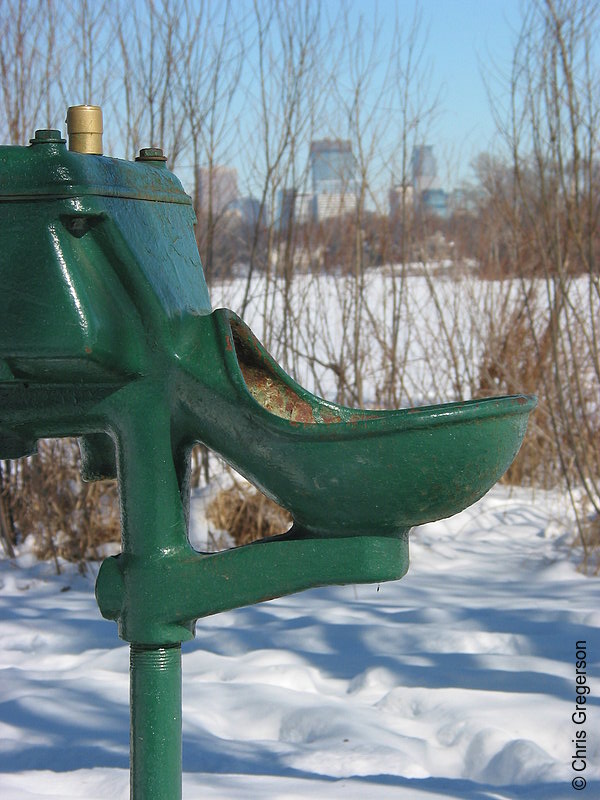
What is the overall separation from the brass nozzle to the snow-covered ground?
1.46m

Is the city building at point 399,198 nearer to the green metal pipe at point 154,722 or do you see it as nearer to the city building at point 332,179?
the city building at point 332,179

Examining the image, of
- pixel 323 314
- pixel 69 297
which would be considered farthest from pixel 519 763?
pixel 323 314

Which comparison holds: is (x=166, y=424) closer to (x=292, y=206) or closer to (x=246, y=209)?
(x=292, y=206)

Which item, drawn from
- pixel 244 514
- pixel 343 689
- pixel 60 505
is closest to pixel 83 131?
pixel 343 689

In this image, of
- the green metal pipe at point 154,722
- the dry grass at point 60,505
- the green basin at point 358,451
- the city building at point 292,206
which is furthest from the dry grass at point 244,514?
the green basin at point 358,451

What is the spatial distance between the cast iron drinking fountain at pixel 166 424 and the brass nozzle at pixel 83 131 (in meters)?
0.09

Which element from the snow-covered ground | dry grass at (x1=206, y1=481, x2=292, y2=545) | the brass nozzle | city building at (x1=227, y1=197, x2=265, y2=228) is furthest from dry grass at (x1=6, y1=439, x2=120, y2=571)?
the brass nozzle

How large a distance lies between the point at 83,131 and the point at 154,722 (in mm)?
714

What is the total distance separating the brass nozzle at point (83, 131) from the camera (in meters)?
1.22

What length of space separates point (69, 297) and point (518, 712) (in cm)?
227

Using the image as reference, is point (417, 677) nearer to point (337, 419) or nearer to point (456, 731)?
point (456, 731)

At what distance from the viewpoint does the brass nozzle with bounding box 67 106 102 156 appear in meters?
1.22

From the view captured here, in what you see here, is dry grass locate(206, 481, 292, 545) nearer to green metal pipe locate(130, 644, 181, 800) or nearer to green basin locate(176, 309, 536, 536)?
green metal pipe locate(130, 644, 181, 800)

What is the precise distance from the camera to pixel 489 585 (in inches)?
175
